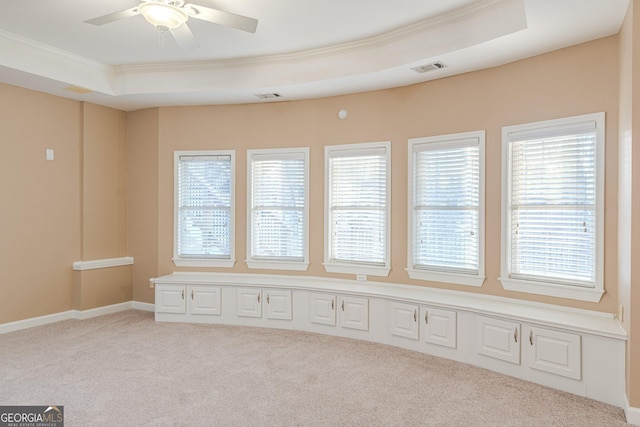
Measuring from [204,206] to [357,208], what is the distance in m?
2.10

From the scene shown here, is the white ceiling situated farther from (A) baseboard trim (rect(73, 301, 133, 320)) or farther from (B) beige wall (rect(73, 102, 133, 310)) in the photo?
(A) baseboard trim (rect(73, 301, 133, 320))

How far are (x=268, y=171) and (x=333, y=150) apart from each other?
0.93m

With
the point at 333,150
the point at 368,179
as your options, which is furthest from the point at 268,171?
the point at 368,179

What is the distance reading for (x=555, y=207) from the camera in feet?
12.4

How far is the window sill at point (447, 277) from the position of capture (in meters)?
4.33

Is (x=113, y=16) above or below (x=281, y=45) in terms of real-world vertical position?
below

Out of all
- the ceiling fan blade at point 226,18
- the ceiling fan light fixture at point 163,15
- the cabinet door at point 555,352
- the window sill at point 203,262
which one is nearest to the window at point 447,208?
the cabinet door at point 555,352

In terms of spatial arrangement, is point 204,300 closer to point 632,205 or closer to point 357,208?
point 357,208

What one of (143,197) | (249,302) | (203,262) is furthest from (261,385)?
(143,197)

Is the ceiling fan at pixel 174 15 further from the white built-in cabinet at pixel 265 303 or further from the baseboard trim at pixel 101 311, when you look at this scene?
the baseboard trim at pixel 101 311

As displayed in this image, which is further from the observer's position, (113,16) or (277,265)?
(277,265)

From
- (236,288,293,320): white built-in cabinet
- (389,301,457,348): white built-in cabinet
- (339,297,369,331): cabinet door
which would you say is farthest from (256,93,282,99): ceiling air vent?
(389,301,457,348): white built-in cabinet

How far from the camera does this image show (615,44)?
345 cm

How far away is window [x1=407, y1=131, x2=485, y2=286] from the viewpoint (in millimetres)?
4359
